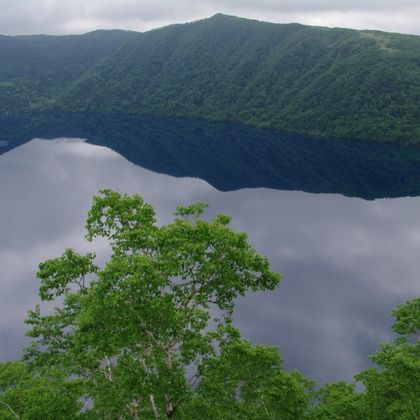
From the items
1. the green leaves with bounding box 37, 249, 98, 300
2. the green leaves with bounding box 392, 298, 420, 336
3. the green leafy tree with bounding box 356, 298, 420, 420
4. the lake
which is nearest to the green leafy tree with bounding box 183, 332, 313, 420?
the green leafy tree with bounding box 356, 298, 420, 420

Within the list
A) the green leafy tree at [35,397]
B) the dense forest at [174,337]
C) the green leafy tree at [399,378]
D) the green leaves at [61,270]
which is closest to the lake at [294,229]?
the green leafy tree at [35,397]

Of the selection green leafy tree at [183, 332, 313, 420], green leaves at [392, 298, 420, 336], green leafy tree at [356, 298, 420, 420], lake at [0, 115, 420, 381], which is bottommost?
green leafy tree at [183, 332, 313, 420]

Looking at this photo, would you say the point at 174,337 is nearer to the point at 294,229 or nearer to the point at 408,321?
the point at 408,321

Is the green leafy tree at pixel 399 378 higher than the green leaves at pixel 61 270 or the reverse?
higher

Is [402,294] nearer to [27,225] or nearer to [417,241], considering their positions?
[417,241]

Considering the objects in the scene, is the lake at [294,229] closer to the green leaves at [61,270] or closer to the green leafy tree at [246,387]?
the green leafy tree at [246,387]

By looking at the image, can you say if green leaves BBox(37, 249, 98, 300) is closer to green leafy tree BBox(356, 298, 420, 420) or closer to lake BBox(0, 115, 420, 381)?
green leafy tree BBox(356, 298, 420, 420)

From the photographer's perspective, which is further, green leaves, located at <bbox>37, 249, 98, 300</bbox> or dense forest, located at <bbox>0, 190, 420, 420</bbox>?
green leaves, located at <bbox>37, 249, 98, 300</bbox>
